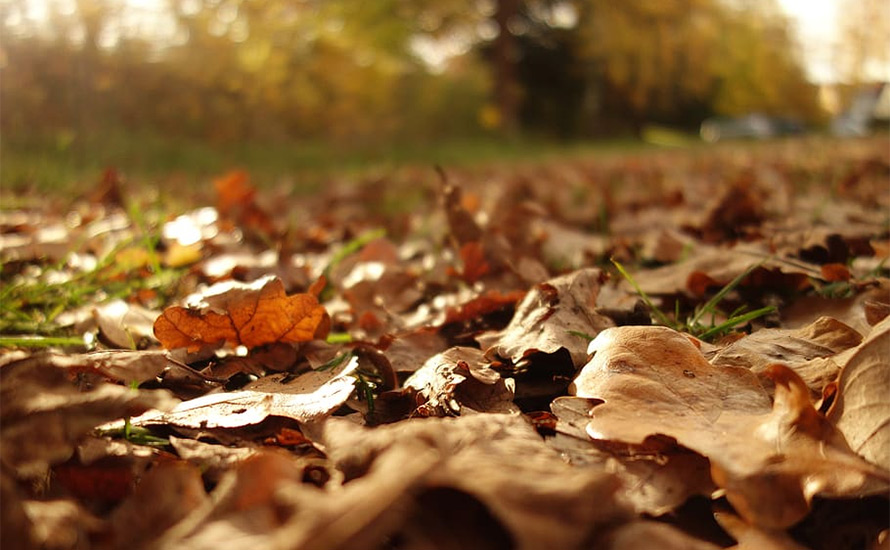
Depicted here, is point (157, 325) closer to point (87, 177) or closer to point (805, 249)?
point (805, 249)

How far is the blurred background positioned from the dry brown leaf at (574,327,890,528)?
281 centimetres

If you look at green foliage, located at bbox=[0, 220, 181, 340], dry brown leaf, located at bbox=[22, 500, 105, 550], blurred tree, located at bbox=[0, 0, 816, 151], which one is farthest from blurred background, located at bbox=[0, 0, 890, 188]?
dry brown leaf, located at bbox=[22, 500, 105, 550]

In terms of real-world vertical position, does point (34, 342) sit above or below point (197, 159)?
above

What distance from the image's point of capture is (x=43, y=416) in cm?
72

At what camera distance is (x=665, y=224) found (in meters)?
2.45

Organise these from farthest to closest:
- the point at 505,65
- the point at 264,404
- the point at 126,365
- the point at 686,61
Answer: the point at 686,61 → the point at 505,65 → the point at 126,365 → the point at 264,404

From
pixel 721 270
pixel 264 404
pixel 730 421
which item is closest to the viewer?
pixel 730 421

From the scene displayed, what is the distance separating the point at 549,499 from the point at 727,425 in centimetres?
31

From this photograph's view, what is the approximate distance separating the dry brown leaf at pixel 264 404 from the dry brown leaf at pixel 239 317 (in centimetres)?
18

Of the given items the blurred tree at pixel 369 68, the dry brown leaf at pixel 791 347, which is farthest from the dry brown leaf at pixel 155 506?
the blurred tree at pixel 369 68

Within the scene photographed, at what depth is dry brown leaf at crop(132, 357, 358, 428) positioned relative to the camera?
0.93 meters

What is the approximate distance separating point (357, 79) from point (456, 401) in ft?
48.3

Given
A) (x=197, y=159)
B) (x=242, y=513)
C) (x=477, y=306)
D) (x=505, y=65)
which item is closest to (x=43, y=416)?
(x=242, y=513)

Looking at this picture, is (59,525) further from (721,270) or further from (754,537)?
(721,270)
